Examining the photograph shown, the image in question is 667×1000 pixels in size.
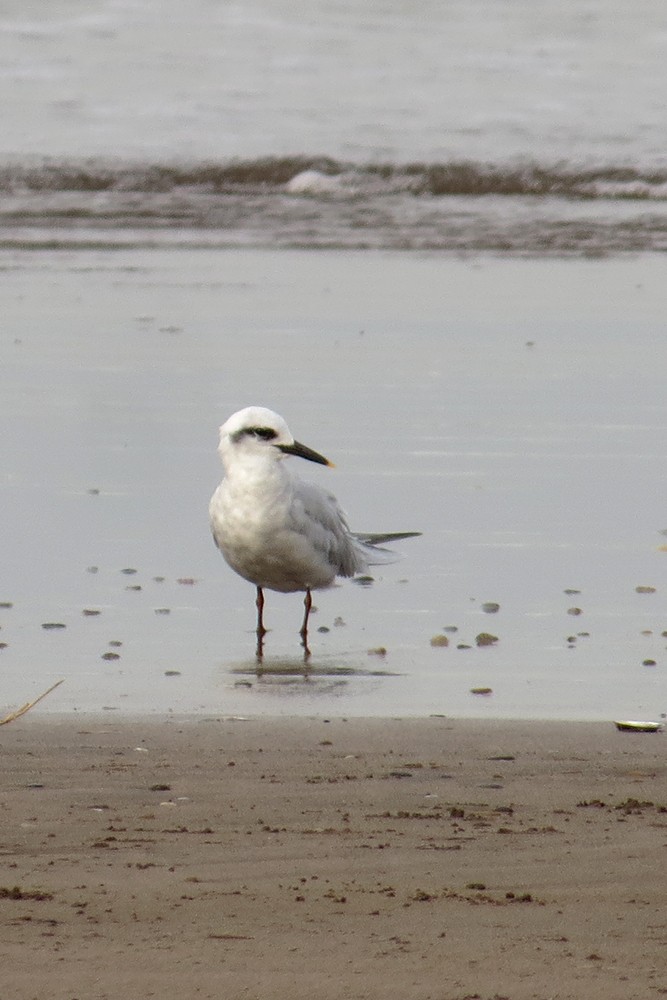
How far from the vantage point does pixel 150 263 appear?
15.2m

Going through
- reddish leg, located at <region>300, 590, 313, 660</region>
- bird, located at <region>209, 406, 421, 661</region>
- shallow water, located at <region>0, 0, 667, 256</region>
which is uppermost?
shallow water, located at <region>0, 0, 667, 256</region>

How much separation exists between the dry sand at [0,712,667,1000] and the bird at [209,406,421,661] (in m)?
1.57

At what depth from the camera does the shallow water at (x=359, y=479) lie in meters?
5.71

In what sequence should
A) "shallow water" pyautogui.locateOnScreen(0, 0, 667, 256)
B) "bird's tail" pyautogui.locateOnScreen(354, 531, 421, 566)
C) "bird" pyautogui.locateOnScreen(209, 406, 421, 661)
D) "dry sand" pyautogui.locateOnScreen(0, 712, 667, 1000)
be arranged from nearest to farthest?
1. "dry sand" pyautogui.locateOnScreen(0, 712, 667, 1000)
2. "bird" pyautogui.locateOnScreen(209, 406, 421, 661)
3. "bird's tail" pyautogui.locateOnScreen(354, 531, 421, 566)
4. "shallow water" pyautogui.locateOnScreen(0, 0, 667, 256)

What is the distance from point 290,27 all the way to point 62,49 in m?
3.76

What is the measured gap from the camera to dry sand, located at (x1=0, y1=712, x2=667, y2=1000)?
317cm

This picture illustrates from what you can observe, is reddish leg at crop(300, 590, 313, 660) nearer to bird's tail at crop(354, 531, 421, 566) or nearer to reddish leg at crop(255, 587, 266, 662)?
reddish leg at crop(255, 587, 266, 662)

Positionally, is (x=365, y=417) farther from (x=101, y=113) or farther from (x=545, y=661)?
(x=101, y=113)

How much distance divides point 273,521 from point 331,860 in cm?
295

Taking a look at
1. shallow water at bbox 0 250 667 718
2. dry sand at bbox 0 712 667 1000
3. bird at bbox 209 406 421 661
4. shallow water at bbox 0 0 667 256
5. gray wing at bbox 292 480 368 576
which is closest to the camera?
dry sand at bbox 0 712 667 1000

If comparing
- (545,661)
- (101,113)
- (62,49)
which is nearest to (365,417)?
(545,661)

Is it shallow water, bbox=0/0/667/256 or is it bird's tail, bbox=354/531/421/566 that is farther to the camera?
shallow water, bbox=0/0/667/256

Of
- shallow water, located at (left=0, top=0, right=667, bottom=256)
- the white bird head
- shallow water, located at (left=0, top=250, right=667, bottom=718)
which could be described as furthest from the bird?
shallow water, located at (left=0, top=0, right=667, bottom=256)

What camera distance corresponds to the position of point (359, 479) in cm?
839
